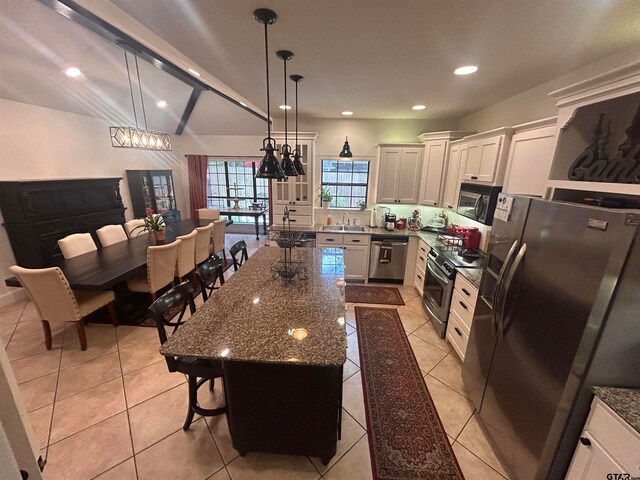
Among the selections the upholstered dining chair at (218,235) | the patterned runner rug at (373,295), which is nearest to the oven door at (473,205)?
the patterned runner rug at (373,295)

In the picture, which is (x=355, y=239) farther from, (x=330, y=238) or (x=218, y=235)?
(x=218, y=235)

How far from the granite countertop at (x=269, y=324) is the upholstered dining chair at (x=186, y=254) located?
146 centimetres

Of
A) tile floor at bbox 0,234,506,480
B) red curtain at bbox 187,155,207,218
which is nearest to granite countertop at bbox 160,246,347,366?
tile floor at bbox 0,234,506,480

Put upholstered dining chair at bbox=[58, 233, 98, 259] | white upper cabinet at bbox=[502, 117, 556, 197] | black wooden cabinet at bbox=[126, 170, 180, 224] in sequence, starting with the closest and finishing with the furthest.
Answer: white upper cabinet at bbox=[502, 117, 556, 197]
upholstered dining chair at bbox=[58, 233, 98, 259]
black wooden cabinet at bbox=[126, 170, 180, 224]

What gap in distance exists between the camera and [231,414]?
1.62 m

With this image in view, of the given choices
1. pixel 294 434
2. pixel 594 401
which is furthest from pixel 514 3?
pixel 294 434

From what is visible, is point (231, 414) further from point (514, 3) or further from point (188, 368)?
point (514, 3)

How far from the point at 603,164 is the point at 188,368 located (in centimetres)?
296

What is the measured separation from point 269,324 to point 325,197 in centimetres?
341

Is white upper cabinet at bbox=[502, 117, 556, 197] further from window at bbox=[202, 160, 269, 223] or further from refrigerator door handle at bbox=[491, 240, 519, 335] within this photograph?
window at bbox=[202, 160, 269, 223]

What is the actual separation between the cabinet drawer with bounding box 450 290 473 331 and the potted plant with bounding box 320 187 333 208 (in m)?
2.75

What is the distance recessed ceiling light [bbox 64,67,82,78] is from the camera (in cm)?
355

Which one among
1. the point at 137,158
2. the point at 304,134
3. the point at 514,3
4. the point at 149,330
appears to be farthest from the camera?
the point at 137,158

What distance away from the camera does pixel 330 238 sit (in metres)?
4.28
